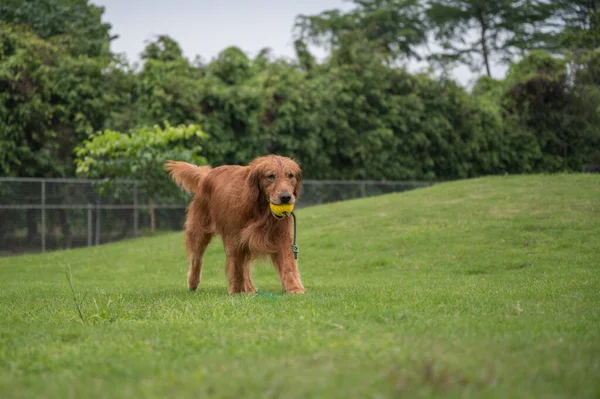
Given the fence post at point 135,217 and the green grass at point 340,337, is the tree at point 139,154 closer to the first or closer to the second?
the fence post at point 135,217

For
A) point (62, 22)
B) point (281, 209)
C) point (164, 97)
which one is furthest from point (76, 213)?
point (281, 209)

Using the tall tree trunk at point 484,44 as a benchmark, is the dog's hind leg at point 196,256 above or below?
below

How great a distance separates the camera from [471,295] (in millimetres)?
7746

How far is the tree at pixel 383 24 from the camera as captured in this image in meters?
50.2

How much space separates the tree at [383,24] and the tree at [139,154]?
96.0ft

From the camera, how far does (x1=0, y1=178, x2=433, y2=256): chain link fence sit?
20.0m

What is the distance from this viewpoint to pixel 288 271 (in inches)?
343

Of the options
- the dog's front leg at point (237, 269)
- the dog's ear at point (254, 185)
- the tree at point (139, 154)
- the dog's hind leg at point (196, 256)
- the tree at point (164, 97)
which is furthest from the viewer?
the tree at point (164, 97)

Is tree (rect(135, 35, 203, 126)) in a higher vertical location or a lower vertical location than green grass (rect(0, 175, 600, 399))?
higher

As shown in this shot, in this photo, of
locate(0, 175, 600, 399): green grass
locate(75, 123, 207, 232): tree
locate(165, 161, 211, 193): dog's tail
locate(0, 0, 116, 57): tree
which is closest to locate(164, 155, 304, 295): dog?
locate(0, 175, 600, 399): green grass

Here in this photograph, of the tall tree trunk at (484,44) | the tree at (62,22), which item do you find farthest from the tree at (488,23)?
the tree at (62,22)

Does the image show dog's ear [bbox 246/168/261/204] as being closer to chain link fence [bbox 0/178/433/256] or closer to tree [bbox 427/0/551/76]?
chain link fence [bbox 0/178/433/256]

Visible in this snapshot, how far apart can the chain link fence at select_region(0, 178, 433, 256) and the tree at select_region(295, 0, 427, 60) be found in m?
29.2

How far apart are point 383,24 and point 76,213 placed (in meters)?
34.4
